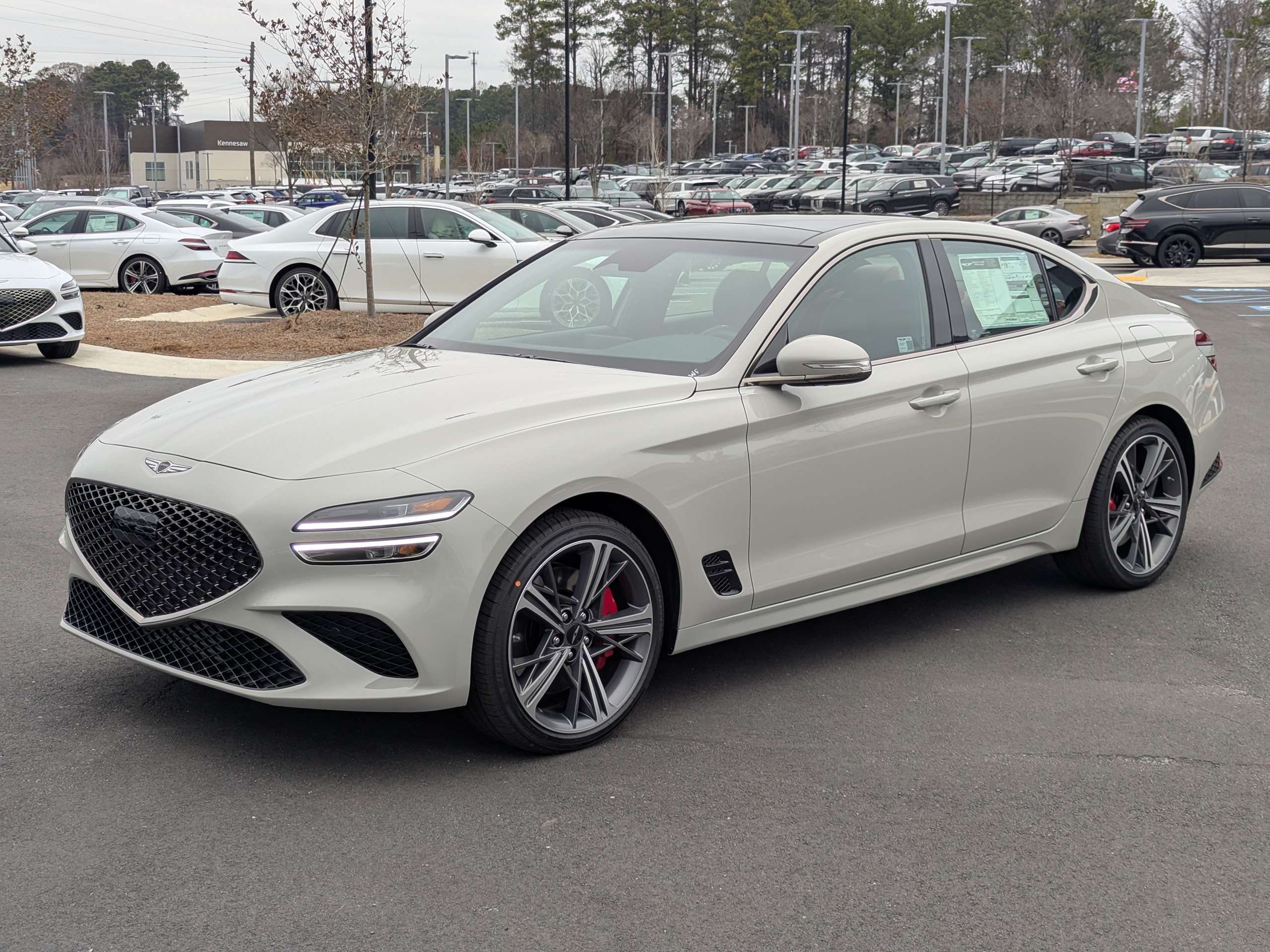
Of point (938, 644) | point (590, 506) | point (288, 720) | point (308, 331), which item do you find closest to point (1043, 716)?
point (938, 644)

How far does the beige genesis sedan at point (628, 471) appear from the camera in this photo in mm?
3693

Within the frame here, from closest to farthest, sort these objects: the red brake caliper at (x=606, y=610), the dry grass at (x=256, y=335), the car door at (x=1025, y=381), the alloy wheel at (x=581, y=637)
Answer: the alloy wheel at (x=581, y=637), the red brake caliper at (x=606, y=610), the car door at (x=1025, y=381), the dry grass at (x=256, y=335)

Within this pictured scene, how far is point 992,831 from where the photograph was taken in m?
3.61

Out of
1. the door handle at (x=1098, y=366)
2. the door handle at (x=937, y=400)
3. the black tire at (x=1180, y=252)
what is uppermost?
the black tire at (x=1180, y=252)

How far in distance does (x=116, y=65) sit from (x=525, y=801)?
181 metres

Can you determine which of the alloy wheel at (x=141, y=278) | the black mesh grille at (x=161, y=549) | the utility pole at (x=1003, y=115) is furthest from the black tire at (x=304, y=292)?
the utility pole at (x=1003, y=115)

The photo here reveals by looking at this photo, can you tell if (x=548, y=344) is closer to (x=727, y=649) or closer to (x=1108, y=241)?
(x=727, y=649)

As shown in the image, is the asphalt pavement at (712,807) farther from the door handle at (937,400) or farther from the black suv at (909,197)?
the black suv at (909,197)

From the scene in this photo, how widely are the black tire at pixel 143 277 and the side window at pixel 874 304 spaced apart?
18.7 metres

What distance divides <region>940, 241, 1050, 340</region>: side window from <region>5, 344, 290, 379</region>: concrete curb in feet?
30.4

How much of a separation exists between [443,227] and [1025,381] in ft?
42.3

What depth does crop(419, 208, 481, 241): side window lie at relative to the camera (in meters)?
17.2

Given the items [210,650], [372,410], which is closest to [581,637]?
[372,410]

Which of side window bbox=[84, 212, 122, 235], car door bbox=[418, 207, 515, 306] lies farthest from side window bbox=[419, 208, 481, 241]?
side window bbox=[84, 212, 122, 235]
